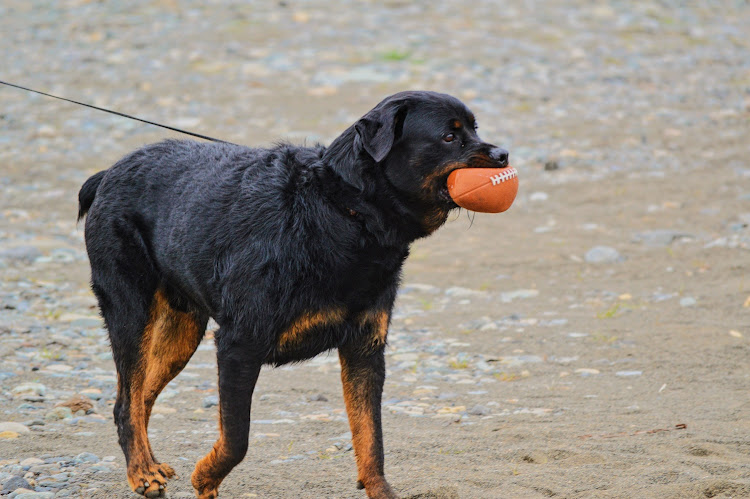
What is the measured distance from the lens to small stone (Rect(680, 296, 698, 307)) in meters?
8.21

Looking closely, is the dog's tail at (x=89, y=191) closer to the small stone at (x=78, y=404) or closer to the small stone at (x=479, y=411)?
the small stone at (x=78, y=404)

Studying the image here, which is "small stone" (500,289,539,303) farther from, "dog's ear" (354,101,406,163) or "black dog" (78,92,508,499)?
"dog's ear" (354,101,406,163)

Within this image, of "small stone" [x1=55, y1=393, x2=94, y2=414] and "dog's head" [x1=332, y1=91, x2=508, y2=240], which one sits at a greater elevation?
"dog's head" [x1=332, y1=91, x2=508, y2=240]

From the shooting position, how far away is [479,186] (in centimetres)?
433

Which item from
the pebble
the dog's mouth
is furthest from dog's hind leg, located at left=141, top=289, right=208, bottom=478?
the dog's mouth

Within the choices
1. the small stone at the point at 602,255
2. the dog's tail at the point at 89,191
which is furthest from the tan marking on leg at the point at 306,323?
the small stone at the point at 602,255

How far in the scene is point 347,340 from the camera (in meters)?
4.59

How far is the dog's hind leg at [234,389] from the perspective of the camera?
4473mm

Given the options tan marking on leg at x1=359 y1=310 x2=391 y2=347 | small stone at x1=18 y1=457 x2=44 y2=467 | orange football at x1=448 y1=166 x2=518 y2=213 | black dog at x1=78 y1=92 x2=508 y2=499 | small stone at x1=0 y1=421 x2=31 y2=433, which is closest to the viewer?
orange football at x1=448 y1=166 x2=518 y2=213

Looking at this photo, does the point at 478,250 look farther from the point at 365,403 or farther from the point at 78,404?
the point at 365,403

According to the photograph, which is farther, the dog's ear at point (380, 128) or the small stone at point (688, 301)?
the small stone at point (688, 301)

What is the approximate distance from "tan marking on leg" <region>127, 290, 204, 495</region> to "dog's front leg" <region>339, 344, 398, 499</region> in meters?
1.08

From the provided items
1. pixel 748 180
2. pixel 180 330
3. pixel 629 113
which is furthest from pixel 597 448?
pixel 629 113

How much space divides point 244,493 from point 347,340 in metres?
1.03
